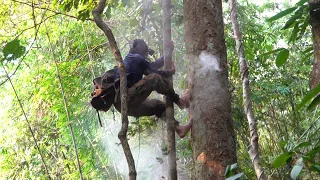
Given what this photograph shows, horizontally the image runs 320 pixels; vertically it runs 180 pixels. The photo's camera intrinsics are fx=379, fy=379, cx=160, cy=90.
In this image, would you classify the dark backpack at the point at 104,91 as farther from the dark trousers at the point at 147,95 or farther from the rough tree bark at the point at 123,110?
the rough tree bark at the point at 123,110

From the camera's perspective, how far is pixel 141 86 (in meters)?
2.91

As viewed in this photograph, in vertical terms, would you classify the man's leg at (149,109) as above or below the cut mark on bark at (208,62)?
below

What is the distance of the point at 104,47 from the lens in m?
5.22

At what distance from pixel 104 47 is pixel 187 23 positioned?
306cm

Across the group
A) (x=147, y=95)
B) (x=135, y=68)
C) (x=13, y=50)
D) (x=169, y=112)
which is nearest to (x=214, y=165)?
(x=169, y=112)

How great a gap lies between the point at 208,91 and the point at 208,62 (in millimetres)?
179

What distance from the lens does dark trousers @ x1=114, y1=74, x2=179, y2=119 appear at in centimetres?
282

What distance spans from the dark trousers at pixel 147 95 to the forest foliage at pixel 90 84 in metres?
0.68

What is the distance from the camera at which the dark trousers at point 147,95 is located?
2.82 metres

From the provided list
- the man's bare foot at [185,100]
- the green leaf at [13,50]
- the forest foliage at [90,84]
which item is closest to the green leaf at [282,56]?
the man's bare foot at [185,100]

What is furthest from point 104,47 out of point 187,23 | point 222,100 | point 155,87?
point 222,100

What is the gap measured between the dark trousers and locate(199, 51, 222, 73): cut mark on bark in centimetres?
66

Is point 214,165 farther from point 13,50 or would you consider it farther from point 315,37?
point 13,50

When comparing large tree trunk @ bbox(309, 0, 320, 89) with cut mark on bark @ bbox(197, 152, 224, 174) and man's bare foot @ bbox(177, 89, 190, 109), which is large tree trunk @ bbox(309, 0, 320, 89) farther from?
man's bare foot @ bbox(177, 89, 190, 109)
